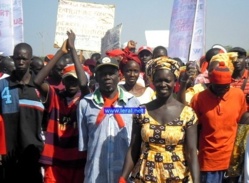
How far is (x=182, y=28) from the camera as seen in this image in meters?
8.80

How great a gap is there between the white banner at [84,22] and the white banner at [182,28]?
8.86 ft

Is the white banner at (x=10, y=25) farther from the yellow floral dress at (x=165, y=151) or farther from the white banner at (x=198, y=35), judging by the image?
the yellow floral dress at (x=165, y=151)

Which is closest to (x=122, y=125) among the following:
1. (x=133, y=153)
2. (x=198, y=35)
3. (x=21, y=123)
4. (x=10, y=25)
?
(x=133, y=153)

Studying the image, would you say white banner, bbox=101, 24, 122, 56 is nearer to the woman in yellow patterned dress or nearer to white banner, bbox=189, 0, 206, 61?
white banner, bbox=189, 0, 206, 61

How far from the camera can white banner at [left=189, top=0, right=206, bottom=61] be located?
837 cm

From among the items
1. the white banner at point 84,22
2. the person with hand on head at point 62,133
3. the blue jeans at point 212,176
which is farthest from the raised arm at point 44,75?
the white banner at point 84,22

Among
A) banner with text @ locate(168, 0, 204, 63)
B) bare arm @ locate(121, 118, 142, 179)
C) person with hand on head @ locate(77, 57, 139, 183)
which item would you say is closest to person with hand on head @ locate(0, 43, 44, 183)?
person with hand on head @ locate(77, 57, 139, 183)

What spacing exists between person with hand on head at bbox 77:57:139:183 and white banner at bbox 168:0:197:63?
4688 millimetres

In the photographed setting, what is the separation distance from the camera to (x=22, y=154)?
189 inches

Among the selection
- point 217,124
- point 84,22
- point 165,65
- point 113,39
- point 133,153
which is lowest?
point 133,153

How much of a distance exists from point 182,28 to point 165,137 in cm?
563

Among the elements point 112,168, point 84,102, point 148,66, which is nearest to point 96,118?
point 84,102

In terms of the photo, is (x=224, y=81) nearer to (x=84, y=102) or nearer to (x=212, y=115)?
A: (x=212, y=115)

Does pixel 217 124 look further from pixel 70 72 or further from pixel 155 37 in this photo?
pixel 155 37
